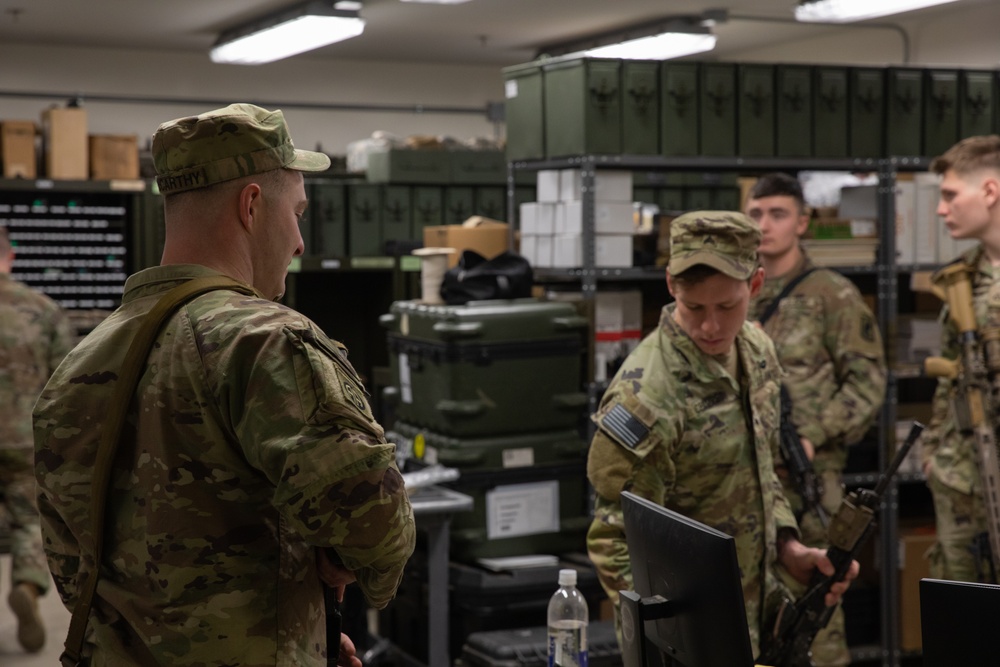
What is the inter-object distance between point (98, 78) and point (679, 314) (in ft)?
32.3

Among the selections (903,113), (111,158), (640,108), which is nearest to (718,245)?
(640,108)

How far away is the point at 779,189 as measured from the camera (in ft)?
15.6

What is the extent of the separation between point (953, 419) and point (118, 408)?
3369 millimetres

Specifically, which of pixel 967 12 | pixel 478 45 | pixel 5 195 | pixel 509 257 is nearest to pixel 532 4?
pixel 478 45

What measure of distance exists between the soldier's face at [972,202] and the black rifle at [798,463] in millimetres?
864

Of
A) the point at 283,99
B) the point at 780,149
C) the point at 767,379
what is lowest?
the point at 767,379

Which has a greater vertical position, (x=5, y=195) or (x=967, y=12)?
(x=967, y=12)

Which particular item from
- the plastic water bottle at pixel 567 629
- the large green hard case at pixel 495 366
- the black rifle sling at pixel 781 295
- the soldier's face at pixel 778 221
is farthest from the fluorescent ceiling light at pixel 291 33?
the plastic water bottle at pixel 567 629

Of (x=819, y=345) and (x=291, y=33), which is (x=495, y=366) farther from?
(x=291, y=33)

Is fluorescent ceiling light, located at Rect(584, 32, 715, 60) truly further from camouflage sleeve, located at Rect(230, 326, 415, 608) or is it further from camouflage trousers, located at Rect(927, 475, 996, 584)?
camouflage sleeve, located at Rect(230, 326, 415, 608)

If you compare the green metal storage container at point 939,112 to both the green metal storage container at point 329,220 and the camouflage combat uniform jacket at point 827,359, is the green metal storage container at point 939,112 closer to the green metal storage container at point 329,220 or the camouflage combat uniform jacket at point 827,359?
the camouflage combat uniform jacket at point 827,359

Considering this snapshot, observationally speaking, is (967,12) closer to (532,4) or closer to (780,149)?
(532,4)

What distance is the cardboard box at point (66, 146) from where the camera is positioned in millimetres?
8781

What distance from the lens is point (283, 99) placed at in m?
12.2
